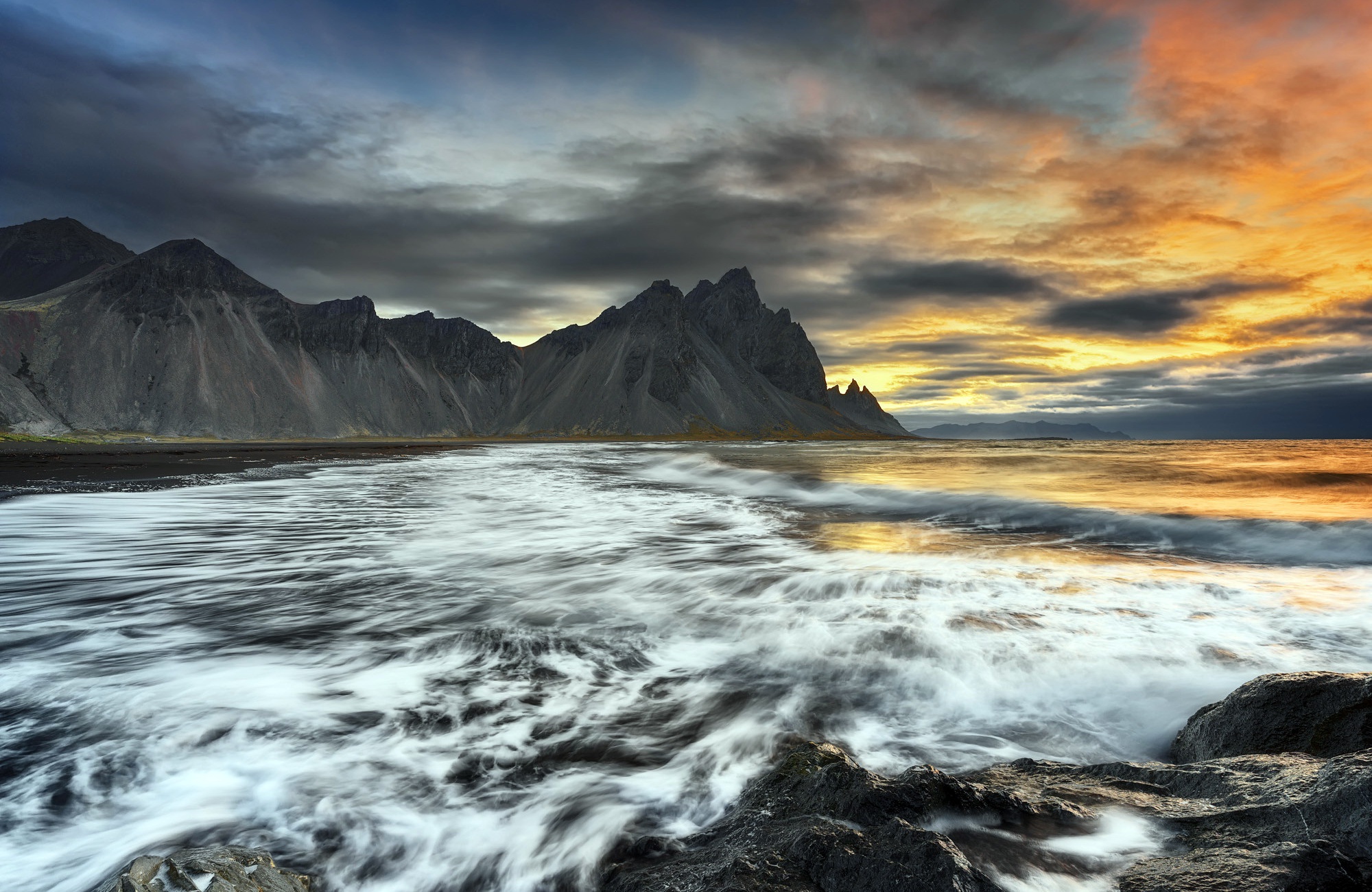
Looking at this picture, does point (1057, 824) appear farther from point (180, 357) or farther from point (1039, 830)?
point (180, 357)

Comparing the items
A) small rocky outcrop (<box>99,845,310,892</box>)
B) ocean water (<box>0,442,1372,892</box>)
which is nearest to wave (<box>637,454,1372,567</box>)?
ocean water (<box>0,442,1372,892</box>)

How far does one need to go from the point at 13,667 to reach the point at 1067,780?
895 cm

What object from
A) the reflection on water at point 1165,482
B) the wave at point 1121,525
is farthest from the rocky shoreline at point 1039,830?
the reflection on water at point 1165,482

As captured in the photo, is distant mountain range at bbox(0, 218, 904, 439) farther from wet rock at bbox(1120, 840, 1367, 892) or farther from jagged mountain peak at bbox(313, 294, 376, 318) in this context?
wet rock at bbox(1120, 840, 1367, 892)

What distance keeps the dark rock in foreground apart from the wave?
9966 mm

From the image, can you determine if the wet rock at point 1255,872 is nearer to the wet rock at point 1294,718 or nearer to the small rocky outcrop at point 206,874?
the wet rock at point 1294,718

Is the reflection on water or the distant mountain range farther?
the distant mountain range

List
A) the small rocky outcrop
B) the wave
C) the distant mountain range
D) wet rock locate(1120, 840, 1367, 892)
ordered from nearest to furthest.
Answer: wet rock locate(1120, 840, 1367, 892) < the small rocky outcrop < the wave < the distant mountain range

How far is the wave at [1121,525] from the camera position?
1154 centimetres

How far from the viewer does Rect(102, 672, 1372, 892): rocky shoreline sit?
2.46 m


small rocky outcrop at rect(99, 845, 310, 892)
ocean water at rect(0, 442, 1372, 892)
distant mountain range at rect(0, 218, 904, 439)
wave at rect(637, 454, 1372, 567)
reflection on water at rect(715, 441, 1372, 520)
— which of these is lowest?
ocean water at rect(0, 442, 1372, 892)

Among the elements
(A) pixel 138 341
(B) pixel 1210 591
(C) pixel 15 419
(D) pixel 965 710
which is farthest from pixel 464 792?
(A) pixel 138 341

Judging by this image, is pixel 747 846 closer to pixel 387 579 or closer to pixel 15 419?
pixel 387 579

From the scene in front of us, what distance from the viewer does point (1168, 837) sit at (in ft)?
9.60
